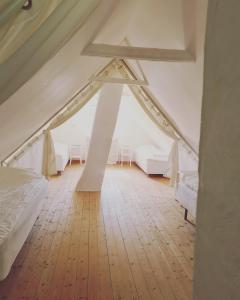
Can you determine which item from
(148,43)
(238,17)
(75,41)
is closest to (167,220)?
(148,43)

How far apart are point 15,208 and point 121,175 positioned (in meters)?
4.18

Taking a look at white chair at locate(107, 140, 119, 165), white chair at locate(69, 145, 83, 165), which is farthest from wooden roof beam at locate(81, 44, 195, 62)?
white chair at locate(69, 145, 83, 165)

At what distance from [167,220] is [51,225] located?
1.52 metres

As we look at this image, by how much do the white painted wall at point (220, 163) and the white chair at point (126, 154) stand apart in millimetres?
6923

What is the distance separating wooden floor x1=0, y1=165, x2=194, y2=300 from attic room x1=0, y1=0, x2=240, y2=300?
0.01 meters

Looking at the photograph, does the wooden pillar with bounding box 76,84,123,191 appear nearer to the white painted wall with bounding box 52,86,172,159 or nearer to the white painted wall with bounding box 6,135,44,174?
the white painted wall with bounding box 6,135,44,174

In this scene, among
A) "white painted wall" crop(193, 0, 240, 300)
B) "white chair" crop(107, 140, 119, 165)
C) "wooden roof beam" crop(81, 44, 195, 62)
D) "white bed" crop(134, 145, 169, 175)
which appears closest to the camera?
Answer: "white painted wall" crop(193, 0, 240, 300)

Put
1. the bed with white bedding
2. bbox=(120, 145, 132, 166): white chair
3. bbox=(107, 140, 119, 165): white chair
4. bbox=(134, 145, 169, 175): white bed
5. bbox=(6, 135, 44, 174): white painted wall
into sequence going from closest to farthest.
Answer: the bed with white bedding, bbox=(6, 135, 44, 174): white painted wall, bbox=(134, 145, 169, 175): white bed, bbox=(107, 140, 119, 165): white chair, bbox=(120, 145, 132, 166): white chair

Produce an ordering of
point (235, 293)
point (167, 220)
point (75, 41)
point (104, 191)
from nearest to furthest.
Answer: point (235, 293) → point (75, 41) → point (167, 220) → point (104, 191)

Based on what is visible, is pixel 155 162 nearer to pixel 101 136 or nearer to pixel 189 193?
pixel 101 136

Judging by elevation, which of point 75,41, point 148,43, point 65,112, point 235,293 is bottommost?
point 235,293

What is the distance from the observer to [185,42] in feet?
7.32

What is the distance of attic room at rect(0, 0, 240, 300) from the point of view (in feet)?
2.04

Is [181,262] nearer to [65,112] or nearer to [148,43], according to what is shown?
[148,43]
